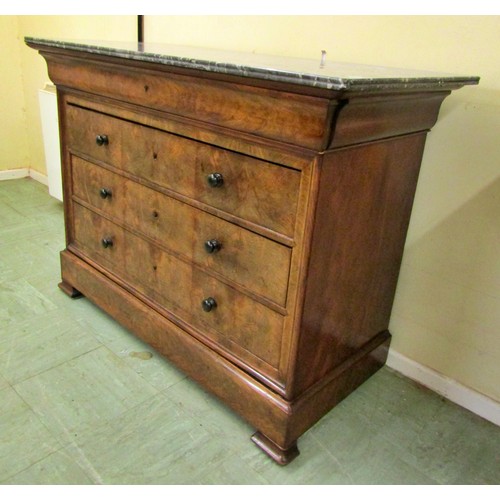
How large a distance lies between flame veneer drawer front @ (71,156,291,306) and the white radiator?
1048mm

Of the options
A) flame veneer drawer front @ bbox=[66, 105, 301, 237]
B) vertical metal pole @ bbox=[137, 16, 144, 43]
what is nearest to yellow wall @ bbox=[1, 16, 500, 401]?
flame veneer drawer front @ bbox=[66, 105, 301, 237]

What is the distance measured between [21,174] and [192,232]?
8.00 ft

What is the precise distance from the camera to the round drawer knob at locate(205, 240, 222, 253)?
4.07ft

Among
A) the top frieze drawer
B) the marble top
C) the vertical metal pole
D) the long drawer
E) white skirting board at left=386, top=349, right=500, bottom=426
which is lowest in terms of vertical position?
white skirting board at left=386, top=349, right=500, bottom=426

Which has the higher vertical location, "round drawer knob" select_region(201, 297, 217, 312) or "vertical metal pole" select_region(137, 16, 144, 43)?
"vertical metal pole" select_region(137, 16, 144, 43)

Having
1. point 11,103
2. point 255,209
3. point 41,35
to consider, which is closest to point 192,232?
point 255,209

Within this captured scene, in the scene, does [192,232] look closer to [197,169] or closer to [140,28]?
[197,169]

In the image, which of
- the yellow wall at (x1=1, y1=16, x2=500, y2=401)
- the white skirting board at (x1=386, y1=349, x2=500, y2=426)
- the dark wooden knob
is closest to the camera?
the yellow wall at (x1=1, y1=16, x2=500, y2=401)

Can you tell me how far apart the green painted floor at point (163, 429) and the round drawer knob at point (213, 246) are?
476mm

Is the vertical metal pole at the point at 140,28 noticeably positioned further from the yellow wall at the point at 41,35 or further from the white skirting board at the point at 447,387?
the white skirting board at the point at 447,387

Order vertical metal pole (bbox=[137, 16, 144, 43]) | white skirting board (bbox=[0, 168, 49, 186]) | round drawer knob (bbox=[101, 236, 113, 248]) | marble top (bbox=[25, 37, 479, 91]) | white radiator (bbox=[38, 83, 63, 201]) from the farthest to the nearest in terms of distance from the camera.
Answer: white skirting board (bbox=[0, 168, 49, 186]) → white radiator (bbox=[38, 83, 63, 201]) → vertical metal pole (bbox=[137, 16, 144, 43]) → round drawer knob (bbox=[101, 236, 113, 248]) → marble top (bbox=[25, 37, 479, 91])

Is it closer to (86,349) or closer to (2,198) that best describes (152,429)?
(86,349)

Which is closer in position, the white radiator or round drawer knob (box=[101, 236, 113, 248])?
round drawer knob (box=[101, 236, 113, 248])

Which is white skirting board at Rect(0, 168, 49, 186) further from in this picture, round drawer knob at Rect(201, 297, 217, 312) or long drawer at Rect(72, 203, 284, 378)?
round drawer knob at Rect(201, 297, 217, 312)
